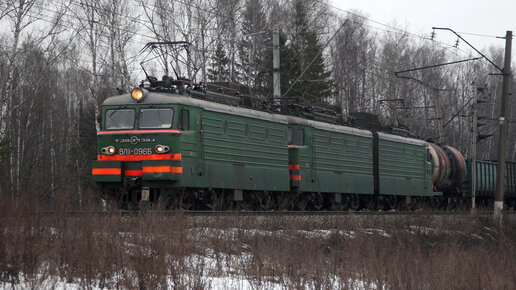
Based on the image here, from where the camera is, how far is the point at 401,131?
108 ft

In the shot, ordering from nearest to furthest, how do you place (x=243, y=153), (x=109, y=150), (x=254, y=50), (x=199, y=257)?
1. (x=199, y=257)
2. (x=109, y=150)
3. (x=243, y=153)
4. (x=254, y=50)

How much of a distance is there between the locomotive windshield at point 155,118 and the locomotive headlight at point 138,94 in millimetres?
302

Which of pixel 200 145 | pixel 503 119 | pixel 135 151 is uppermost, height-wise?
pixel 503 119

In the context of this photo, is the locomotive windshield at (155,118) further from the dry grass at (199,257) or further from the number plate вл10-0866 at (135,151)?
the dry grass at (199,257)

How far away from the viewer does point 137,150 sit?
59.8ft

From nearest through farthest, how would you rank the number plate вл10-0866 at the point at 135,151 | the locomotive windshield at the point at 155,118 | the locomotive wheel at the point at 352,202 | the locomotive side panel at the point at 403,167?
1. the number plate вл10-0866 at the point at 135,151
2. the locomotive windshield at the point at 155,118
3. the locomotive wheel at the point at 352,202
4. the locomotive side panel at the point at 403,167

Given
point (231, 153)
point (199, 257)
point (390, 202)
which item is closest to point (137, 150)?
point (231, 153)

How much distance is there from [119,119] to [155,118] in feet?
3.32

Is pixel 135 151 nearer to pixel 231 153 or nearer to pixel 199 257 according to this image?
pixel 231 153

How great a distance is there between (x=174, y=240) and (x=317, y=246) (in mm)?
3661

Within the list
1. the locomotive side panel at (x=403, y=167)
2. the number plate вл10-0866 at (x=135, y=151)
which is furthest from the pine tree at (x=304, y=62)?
the number plate вл10-0866 at (x=135, y=151)

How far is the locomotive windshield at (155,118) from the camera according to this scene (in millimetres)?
18328

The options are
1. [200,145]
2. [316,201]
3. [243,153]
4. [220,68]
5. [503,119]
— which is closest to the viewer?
[200,145]

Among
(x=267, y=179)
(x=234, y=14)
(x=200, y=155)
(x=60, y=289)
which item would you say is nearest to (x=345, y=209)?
(x=267, y=179)
